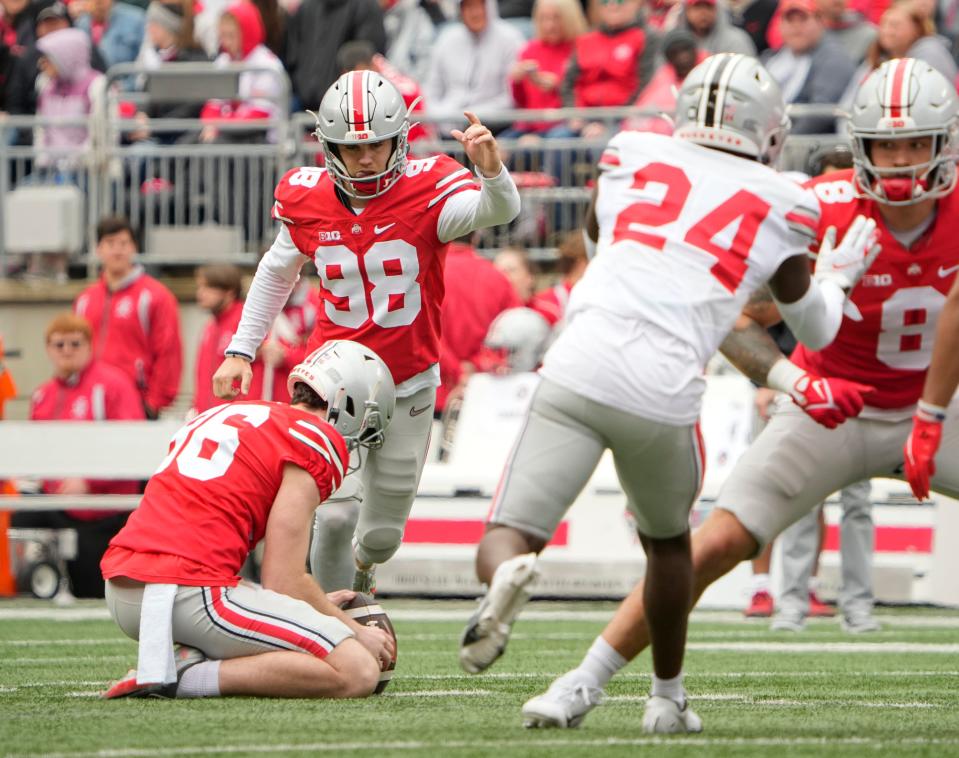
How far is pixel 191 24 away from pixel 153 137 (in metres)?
0.88

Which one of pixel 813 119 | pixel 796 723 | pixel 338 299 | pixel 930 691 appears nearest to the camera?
pixel 796 723

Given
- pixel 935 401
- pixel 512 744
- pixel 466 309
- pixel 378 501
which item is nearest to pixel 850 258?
pixel 935 401

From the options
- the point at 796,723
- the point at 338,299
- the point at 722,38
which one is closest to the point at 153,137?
the point at 722,38

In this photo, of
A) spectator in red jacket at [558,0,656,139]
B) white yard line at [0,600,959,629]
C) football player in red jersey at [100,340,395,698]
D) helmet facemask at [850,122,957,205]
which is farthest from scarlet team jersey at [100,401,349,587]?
spectator in red jacket at [558,0,656,139]

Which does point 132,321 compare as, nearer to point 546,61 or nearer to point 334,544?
point 546,61

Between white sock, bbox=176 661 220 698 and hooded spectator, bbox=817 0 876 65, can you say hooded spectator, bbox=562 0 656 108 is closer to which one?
hooded spectator, bbox=817 0 876 65

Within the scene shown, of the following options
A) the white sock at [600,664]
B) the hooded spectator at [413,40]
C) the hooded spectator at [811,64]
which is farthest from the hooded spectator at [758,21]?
the white sock at [600,664]

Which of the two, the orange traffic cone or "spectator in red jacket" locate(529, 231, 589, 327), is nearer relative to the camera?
the orange traffic cone

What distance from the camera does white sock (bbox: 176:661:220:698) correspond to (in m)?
5.23

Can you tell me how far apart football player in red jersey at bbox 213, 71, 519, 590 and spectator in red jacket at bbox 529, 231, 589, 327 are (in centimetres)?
448

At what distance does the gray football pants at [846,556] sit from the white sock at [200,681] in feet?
13.5

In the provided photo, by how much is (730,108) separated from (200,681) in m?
2.22

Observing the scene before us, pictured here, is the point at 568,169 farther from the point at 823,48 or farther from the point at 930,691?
the point at 930,691

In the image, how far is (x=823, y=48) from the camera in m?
11.9
